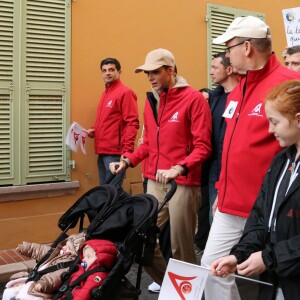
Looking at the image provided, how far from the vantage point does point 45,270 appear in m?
3.29

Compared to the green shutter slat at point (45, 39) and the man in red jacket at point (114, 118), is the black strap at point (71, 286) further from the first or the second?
the green shutter slat at point (45, 39)

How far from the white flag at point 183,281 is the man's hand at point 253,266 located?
18 cm

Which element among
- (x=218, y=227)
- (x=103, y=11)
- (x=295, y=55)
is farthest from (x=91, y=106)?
(x=218, y=227)

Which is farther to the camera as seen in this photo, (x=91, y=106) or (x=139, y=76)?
(x=139, y=76)

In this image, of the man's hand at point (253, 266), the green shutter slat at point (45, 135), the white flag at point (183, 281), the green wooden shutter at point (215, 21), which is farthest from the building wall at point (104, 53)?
the man's hand at point (253, 266)

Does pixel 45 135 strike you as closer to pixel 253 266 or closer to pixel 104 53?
pixel 104 53

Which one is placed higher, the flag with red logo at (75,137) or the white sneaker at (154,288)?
the flag with red logo at (75,137)

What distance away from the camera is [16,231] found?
5914 millimetres

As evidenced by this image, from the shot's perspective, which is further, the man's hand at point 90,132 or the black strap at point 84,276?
the man's hand at point 90,132

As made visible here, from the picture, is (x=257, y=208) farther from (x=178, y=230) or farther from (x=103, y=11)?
(x=103, y=11)

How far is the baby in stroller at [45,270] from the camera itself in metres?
3.10

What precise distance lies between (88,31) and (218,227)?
12.5 feet

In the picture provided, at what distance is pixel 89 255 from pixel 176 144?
1393mm

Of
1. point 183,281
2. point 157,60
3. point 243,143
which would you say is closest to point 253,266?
point 183,281
